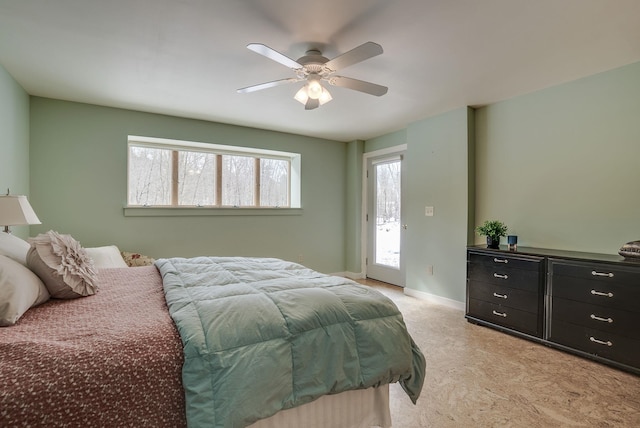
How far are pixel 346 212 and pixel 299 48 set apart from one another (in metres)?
3.47

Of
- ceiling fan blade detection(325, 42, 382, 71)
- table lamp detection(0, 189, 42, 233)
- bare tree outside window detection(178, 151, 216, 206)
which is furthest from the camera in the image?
bare tree outside window detection(178, 151, 216, 206)

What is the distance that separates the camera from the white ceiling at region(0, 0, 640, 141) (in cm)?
189

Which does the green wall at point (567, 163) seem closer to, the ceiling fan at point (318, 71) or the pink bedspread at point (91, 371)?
the ceiling fan at point (318, 71)

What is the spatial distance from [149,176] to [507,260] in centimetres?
422

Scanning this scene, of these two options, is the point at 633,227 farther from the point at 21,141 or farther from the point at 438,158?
the point at 21,141

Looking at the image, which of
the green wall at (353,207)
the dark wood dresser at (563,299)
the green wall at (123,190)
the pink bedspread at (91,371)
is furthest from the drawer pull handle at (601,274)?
the green wall at (123,190)

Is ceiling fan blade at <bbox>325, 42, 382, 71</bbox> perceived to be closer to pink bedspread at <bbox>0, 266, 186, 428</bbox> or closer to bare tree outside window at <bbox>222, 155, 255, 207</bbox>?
pink bedspread at <bbox>0, 266, 186, 428</bbox>

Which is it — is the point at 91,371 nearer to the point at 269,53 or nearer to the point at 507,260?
the point at 269,53

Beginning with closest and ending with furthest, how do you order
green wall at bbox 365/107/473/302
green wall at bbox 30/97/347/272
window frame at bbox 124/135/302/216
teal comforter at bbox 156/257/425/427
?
1. teal comforter at bbox 156/257/425/427
2. green wall at bbox 30/97/347/272
3. green wall at bbox 365/107/473/302
4. window frame at bbox 124/135/302/216

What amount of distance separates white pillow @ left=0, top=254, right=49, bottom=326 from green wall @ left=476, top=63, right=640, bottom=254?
155 inches

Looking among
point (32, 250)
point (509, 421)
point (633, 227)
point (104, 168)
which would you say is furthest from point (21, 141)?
point (633, 227)

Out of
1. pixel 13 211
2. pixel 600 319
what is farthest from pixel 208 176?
pixel 600 319

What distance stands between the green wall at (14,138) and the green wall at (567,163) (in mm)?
4731

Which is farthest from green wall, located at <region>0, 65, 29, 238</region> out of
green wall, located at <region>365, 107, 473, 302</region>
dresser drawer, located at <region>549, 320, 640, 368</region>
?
dresser drawer, located at <region>549, 320, 640, 368</region>
